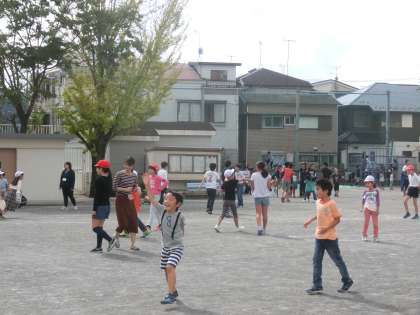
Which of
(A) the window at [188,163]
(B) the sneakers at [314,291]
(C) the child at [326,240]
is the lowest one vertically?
(B) the sneakers at [314,291]

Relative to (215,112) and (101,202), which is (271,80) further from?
(101,202)

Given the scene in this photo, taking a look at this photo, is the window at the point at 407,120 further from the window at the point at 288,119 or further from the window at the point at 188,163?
the window at the point at 188,163

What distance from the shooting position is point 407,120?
64.5 m

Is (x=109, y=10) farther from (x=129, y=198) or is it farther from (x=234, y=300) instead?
(x=234, y=300)

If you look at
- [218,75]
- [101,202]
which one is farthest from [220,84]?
[101,202]

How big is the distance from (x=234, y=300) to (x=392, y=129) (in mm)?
57055

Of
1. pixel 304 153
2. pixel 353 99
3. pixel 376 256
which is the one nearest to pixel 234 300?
pixel 376 256

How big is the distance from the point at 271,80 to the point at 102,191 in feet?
170

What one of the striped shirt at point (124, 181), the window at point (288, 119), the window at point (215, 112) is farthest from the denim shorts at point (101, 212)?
the window at point (288, 119)

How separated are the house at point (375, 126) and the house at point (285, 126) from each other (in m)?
3.56

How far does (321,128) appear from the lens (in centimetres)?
5938

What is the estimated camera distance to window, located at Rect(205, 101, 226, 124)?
55250mm

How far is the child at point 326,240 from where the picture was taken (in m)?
10.0

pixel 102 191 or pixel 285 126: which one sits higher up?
pixel 285 126
